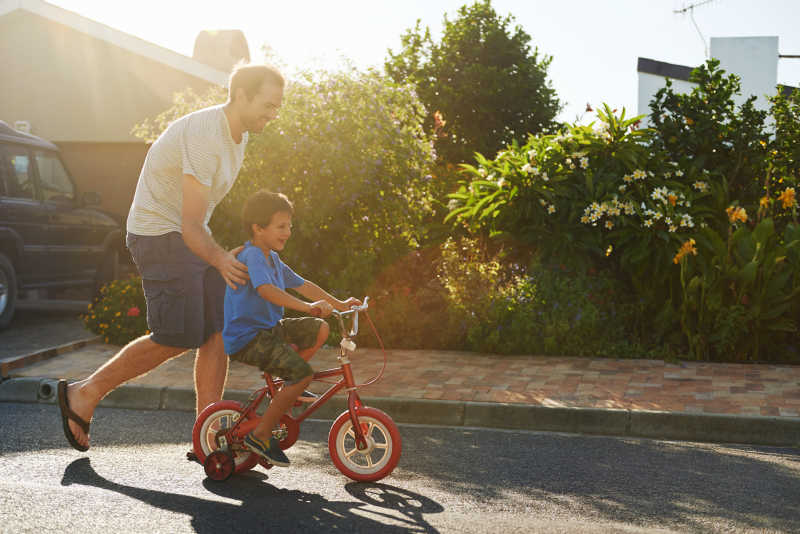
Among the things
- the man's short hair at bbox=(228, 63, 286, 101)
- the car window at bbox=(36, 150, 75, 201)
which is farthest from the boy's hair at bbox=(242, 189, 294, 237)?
the car window at bbox=(36, 150, 75, 201)

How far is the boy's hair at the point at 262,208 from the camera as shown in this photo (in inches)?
164

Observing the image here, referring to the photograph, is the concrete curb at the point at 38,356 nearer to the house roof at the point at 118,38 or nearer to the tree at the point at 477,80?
the house roof at the point at 118,38

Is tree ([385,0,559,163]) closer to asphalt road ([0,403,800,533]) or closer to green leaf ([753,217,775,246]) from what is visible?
green leaf ([753,217,775,246])

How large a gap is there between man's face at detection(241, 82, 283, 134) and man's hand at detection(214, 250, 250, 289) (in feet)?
2.29

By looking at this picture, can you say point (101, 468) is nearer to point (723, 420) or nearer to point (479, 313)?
point (723, 420)

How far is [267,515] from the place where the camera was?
12.6 feet

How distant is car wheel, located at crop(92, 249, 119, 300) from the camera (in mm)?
11453

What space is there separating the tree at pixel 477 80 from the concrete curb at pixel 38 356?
9564 millimetres

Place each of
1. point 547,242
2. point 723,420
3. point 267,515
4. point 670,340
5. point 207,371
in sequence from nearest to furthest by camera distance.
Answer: point 267,515 → point 207,371 → point 723,420 → point 670,340 → point 547,242

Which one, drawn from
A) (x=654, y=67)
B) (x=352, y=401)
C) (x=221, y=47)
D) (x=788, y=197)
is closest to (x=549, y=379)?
(x=788, y=197)

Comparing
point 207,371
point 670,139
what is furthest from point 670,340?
point 207,371

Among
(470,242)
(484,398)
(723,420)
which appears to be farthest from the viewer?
(470,242)

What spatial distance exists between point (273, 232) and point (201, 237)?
34 centimetres

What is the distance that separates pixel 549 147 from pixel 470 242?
1334mm
